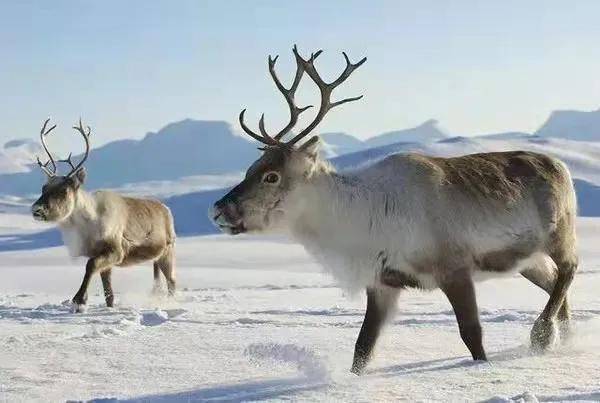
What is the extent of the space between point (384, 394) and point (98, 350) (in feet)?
7.68

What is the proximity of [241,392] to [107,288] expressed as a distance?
252 inches

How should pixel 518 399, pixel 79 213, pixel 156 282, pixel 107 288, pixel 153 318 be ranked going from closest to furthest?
pixel 518 399 < pixel 153 318 < pixel 107 288 < pixel 79 213 < pixel 156 282

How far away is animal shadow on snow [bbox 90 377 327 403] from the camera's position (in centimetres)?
393

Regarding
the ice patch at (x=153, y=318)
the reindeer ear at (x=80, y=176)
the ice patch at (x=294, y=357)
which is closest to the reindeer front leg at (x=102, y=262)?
the reindeer ear at (x=80, y=176)

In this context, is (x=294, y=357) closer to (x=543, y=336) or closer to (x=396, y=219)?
(x=396, y=219)

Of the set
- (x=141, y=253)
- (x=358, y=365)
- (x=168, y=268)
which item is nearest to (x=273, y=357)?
(x=358, y=365)

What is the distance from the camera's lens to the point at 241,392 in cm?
414

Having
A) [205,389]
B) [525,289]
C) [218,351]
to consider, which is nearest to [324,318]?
[218,351]

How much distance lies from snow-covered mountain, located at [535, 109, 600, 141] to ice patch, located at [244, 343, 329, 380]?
182 meters

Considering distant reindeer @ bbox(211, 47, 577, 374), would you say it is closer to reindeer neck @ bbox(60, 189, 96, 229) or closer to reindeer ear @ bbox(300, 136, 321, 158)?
reindeer ear @ bbox(300, 136, 321, 158)

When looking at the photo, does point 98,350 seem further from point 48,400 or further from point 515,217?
point 515,217

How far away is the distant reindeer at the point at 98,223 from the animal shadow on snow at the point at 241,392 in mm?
5558

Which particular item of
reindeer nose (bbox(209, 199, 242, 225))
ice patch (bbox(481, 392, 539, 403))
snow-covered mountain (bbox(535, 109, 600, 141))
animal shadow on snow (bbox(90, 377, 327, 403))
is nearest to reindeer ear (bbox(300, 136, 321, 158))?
reindeer nose (bbox(209, 199, 242, 225))

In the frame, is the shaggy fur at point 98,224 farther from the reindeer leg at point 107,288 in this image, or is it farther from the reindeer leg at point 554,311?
the reindeer leg at point 554,311
